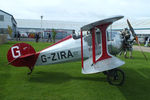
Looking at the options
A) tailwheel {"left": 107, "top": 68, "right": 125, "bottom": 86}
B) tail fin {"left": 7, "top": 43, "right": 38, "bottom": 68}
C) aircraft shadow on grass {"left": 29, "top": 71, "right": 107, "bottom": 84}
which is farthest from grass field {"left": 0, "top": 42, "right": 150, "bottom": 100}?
tail fin {"left": 7, "top": 43, "right": 38, "bottom": 68}

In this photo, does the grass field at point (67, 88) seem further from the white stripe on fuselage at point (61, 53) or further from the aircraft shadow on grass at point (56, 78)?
the white stripe on fuselage at point (61, 53)

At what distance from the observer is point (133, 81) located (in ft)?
20.8

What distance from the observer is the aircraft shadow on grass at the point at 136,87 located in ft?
15.9

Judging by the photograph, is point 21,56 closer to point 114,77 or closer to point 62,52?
point 62,52

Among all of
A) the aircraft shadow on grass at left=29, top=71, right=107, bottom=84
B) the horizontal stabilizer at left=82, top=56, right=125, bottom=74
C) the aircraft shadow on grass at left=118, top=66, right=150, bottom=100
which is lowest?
the aircraft shadow on grass at left=118, top=66, right=150, bottom=100

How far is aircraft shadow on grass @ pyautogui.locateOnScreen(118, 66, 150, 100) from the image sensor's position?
4851 mm

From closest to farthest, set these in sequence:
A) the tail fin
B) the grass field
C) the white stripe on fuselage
A: the grass field, the tail fin, the white stripe on fuselage

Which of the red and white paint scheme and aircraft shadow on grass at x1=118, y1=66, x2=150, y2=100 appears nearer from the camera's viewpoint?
aircraft shadow on grass at x1=118, y1=66, x2=150, y2=100

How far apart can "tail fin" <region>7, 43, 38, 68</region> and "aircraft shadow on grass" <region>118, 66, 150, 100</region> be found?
12.5ft

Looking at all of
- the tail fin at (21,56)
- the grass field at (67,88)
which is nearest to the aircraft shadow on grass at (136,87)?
the grass field at (67,88)

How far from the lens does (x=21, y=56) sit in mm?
6059

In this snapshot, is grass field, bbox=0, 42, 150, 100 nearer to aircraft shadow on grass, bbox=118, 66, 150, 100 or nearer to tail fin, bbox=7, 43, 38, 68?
aircraft shadow on grass, bbox=118, 66, 150, 100

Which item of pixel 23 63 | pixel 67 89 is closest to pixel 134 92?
pixel 67 89

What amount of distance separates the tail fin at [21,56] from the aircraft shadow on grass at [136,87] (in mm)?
3802
